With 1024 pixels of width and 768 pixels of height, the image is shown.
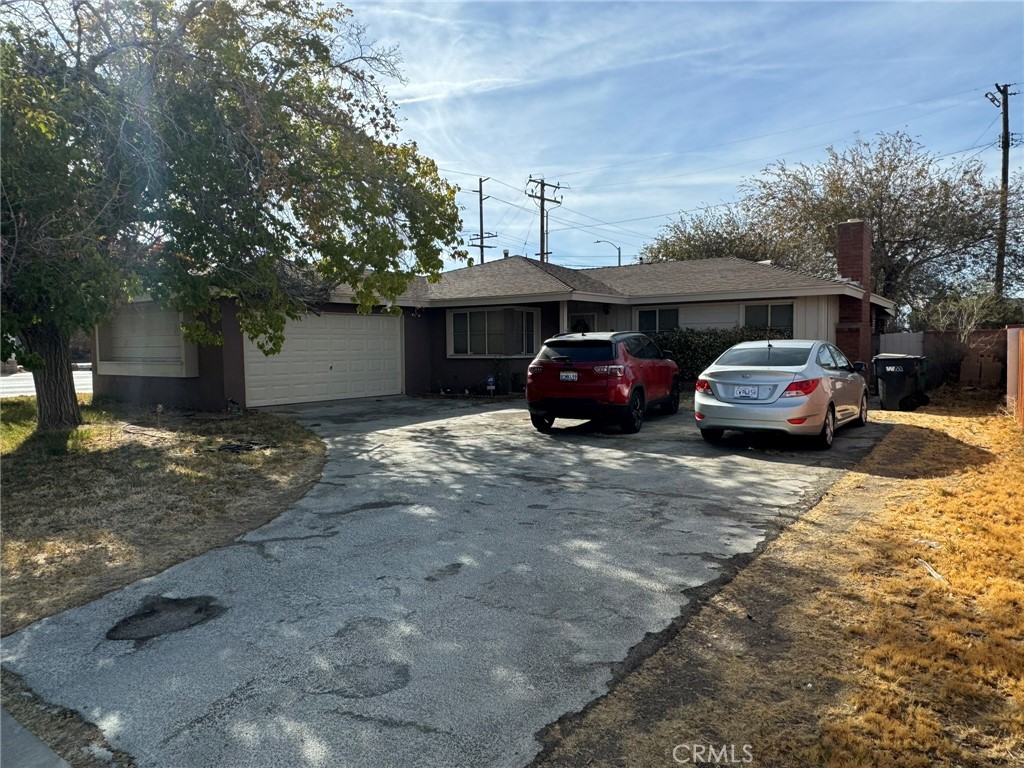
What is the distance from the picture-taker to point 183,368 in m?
15.3

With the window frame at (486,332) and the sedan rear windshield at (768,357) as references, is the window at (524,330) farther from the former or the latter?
the sedan rear windshield at (768,357)

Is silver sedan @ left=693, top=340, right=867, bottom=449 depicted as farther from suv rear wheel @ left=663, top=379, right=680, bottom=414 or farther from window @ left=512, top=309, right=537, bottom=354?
window @ left=512, top=309, right=537, bottom=354

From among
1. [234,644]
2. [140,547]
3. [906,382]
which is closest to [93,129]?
[140,547]

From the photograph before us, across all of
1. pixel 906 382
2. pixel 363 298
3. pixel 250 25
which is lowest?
pixel 906 382

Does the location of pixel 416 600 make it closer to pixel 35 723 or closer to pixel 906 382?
pixel 35 723

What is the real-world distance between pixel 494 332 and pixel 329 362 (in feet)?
15.2

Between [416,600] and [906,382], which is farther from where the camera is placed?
[906,382]

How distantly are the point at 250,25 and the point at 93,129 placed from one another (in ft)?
10.3

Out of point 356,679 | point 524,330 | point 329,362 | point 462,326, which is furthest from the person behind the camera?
point 462,326

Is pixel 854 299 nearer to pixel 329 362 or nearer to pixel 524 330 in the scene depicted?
pixel 524 330

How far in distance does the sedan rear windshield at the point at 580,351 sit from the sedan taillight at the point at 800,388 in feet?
9.05

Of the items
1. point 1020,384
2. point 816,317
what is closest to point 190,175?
point 1020,384

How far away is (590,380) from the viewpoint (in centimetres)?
1066

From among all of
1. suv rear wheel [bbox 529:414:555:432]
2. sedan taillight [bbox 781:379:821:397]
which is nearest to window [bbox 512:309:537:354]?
suv rear wheel [bbox 529:414:555:432]
